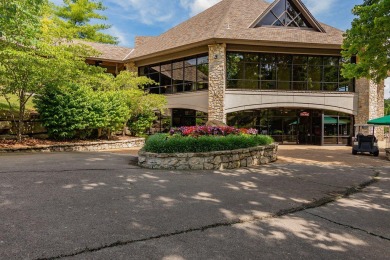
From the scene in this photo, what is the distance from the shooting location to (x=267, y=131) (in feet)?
68.4

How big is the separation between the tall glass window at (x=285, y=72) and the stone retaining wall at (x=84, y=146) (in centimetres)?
837

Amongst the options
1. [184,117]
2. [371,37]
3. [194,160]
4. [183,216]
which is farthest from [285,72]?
[183,216]

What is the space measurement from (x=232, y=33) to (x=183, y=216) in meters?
16.9

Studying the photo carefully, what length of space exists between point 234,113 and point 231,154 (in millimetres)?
11199

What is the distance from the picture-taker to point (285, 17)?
2066 centimetres

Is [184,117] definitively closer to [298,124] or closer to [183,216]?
[298,124]

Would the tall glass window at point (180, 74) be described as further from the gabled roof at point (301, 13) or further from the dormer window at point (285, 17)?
the dormer window at point (285, 17)

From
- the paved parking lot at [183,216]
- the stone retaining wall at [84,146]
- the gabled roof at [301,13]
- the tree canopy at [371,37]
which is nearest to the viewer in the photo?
the paved parking lot at [183,216]

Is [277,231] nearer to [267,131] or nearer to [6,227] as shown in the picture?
[6,227]

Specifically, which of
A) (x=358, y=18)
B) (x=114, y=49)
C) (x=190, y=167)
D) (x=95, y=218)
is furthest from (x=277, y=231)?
(x=114, y=49)

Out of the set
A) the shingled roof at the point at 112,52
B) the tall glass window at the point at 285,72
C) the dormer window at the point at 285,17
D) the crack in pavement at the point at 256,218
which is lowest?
the crack in pavement at the point at 256,218

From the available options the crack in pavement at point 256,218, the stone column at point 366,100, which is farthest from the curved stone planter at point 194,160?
the stone column at point 366,100

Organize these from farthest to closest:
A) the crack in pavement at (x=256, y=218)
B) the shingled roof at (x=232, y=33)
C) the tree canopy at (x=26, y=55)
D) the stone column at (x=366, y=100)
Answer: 1. the stone column at (x=366, y=100)
2. the shingled roof at (x=232, y=33)
3. the tree canopy at (x=26, y=55)
4. the crack in pavement at (x=256, y=218)

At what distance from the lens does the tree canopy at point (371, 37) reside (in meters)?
12.0
